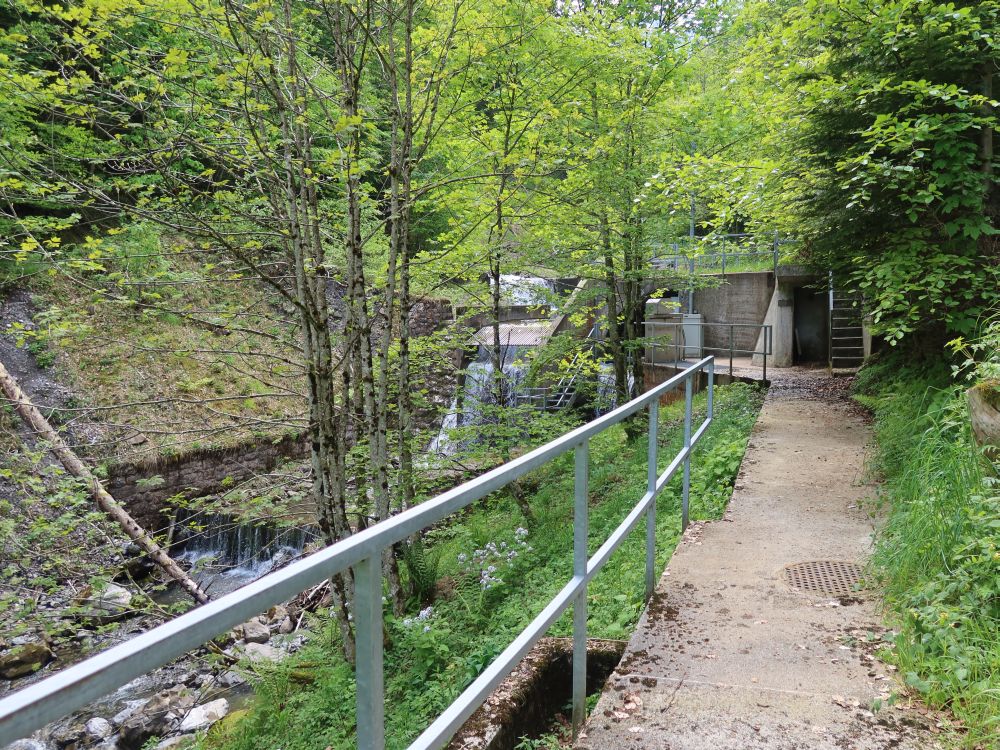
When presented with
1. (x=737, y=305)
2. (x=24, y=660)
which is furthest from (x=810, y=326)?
(x=24, y=660)

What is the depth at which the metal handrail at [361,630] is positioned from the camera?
2.63 feet

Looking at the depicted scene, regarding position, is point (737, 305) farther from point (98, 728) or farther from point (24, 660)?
point (24, 660)

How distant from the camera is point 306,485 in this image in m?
6.68

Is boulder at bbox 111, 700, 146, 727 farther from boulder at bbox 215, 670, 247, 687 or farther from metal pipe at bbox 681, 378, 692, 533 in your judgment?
metal pipe at bbox 681, 378, 692, 533

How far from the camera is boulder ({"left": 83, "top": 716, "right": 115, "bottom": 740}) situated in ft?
22.5

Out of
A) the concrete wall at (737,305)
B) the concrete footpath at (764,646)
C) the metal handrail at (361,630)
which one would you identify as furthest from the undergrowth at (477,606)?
the concrete wall at (737,305)

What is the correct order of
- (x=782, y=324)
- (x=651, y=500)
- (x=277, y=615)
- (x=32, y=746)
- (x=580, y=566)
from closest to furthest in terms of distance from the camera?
(x=580, y=566), (x=651, y=500), (x=32, y=746), (x=277, y=615), (x=782, y=324)

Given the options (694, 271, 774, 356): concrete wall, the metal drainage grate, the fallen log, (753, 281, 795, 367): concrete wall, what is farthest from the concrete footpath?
(694, 271, 774, 356): concrete wall

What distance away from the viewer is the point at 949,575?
10.8ft

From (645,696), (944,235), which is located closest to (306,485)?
(645,696)

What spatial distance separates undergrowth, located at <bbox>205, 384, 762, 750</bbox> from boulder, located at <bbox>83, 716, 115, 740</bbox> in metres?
1.70

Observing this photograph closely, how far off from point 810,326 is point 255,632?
15819mm

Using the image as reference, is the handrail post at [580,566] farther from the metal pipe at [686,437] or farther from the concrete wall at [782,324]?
the concrete wall at [782,324]

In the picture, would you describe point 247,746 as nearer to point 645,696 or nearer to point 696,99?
point 645,696
